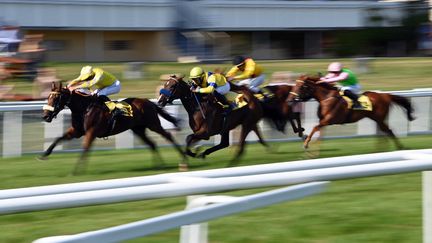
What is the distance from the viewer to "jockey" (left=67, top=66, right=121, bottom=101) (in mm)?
10988

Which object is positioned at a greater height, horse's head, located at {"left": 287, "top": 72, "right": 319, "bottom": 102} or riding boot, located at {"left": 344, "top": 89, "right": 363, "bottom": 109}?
horse's head, located at {"left": 287, "top": 72, "right": 319, "bottom": 102}

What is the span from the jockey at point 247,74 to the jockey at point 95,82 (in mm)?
2334

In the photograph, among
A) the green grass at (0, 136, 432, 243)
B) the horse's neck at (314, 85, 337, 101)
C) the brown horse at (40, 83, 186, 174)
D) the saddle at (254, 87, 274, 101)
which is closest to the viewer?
the green grass at (0, 136, 432, 243)

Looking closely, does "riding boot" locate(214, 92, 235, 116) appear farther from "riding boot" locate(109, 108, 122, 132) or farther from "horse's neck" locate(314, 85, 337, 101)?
"horse's neck" locate(314, 85, 337, 101)

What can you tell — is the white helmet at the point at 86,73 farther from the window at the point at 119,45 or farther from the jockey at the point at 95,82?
the window at the point at 119,45

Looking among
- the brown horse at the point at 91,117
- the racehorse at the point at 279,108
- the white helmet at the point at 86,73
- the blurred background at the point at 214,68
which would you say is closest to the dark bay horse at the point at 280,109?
the racehorse at the point at 279,108

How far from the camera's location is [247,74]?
1316cm

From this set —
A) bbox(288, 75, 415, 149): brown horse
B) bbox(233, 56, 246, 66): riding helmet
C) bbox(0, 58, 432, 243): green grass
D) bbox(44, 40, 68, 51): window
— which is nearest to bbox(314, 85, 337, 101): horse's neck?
A: bbox(288, 75, 415, 149): brown horse

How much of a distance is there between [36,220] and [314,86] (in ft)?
23.5

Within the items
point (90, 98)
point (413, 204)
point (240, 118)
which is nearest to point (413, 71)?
point (240, 118)

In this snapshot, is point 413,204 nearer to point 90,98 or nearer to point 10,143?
point 90,98

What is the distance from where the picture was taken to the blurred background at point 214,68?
5.88m

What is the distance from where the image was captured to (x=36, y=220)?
243 inches

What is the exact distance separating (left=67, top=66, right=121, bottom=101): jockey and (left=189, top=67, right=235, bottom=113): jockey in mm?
1145
